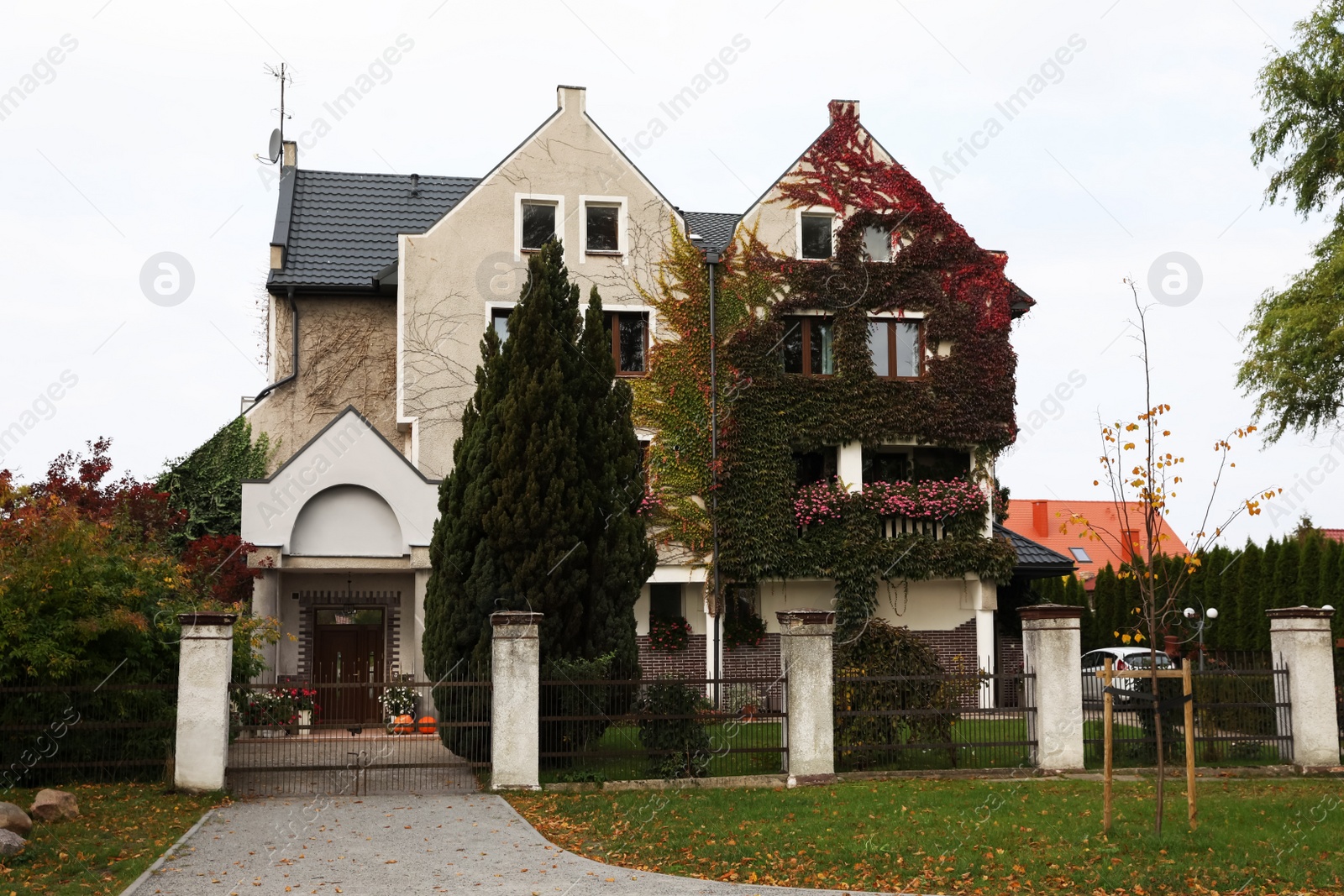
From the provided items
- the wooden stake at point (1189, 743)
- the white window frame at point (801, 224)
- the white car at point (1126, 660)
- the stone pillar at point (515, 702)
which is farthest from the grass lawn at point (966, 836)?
the white window frame at point (801, 224)

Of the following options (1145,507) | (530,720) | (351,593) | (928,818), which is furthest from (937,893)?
(351,593)

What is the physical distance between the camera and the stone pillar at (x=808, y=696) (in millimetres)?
15477

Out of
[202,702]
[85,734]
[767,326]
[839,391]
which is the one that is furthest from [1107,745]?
[767,326]

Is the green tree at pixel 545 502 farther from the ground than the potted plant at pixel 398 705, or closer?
farther from the ground

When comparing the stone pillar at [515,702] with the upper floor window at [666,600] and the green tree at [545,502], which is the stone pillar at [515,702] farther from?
the upper floor window at [666,600]

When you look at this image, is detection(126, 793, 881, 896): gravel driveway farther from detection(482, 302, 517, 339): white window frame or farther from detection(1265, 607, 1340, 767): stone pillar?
detection(482, 302, 517, 339): white window frame

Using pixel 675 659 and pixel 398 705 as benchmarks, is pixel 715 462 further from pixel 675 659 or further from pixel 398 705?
pixel 398 705

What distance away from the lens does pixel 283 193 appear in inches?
1094

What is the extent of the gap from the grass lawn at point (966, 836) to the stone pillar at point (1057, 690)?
120 cm

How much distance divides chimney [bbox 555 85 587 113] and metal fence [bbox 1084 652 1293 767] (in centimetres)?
1562

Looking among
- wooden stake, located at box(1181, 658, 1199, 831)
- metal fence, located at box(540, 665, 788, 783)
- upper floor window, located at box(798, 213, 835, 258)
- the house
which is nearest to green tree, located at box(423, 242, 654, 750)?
metal fence, located at box(540, 665, 788, 783)

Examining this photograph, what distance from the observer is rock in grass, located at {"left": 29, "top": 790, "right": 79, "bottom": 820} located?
1184cm

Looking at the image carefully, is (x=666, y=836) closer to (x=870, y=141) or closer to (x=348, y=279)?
(x=348, y=279)

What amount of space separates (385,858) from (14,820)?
128 inches
